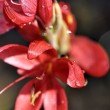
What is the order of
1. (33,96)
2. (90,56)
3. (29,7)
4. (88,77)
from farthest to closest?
(88,77)
(90,56)
(33,96)
(29,7)

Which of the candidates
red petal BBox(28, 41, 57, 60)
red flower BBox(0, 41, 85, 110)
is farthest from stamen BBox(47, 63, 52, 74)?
red petal BBox(28, 41, 57, 60)

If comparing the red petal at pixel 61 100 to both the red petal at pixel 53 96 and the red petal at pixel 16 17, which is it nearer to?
the red petal at pixel 53 96

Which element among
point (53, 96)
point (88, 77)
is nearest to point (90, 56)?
point (88, 77)

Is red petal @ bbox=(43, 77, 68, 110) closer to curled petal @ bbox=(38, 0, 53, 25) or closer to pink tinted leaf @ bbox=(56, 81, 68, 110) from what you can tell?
pink tinted leaf @ bbox=(56, 81, 68, 110)

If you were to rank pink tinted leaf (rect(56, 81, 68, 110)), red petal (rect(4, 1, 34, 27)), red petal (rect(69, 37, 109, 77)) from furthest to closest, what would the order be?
red petal (rect(69, 37, 109, 77))
pink tinted leaf (rect(56, 81, 68, 110))
red petal (rect(4, 1, 34, 27))

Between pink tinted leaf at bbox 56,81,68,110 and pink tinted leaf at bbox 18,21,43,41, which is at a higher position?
Result: pink tinted leaf at bbox 18,21,43,41

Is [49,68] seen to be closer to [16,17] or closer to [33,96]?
Answer: [33,96]
